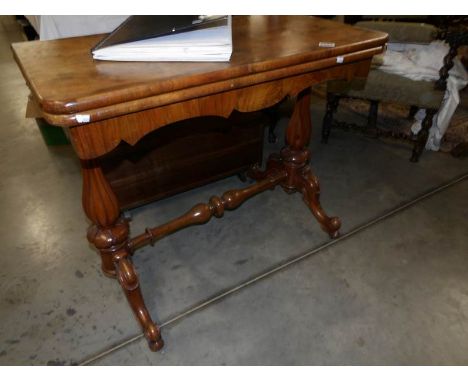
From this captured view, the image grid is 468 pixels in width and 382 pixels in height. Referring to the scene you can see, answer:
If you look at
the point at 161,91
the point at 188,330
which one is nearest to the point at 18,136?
the point at 188,330

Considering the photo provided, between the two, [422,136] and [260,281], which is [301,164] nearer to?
[260,281]

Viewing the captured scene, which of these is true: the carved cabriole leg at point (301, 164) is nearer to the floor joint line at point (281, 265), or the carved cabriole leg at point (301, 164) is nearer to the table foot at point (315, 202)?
the table foot at point (315, 202)

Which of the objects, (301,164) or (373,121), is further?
(373,121)

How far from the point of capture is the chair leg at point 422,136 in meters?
1.99

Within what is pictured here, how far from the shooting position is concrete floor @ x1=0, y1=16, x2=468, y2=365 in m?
Result: 1.21

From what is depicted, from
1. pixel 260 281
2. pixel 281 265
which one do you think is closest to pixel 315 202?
pixel 281 265

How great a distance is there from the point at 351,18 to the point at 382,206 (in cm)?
153

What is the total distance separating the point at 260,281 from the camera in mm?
1435

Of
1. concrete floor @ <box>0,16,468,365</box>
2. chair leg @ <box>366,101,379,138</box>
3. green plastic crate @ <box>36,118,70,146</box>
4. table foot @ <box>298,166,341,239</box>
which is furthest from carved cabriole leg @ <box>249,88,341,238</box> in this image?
green plastic crate @ <box>36,118,70,146</box>

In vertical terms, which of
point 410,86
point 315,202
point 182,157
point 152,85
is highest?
point 152,85

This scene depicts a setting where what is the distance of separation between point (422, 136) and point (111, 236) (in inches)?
74.5

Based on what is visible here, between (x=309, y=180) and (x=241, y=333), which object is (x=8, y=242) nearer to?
(x=241, y=333)

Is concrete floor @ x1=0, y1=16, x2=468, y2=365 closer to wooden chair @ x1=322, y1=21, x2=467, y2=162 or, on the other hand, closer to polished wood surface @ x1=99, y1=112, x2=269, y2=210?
polished wood surface @ x1=99, y1=112, x2=269, y2=210

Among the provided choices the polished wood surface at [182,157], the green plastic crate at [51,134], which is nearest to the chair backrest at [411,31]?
the polished wood surface at [182,157]
